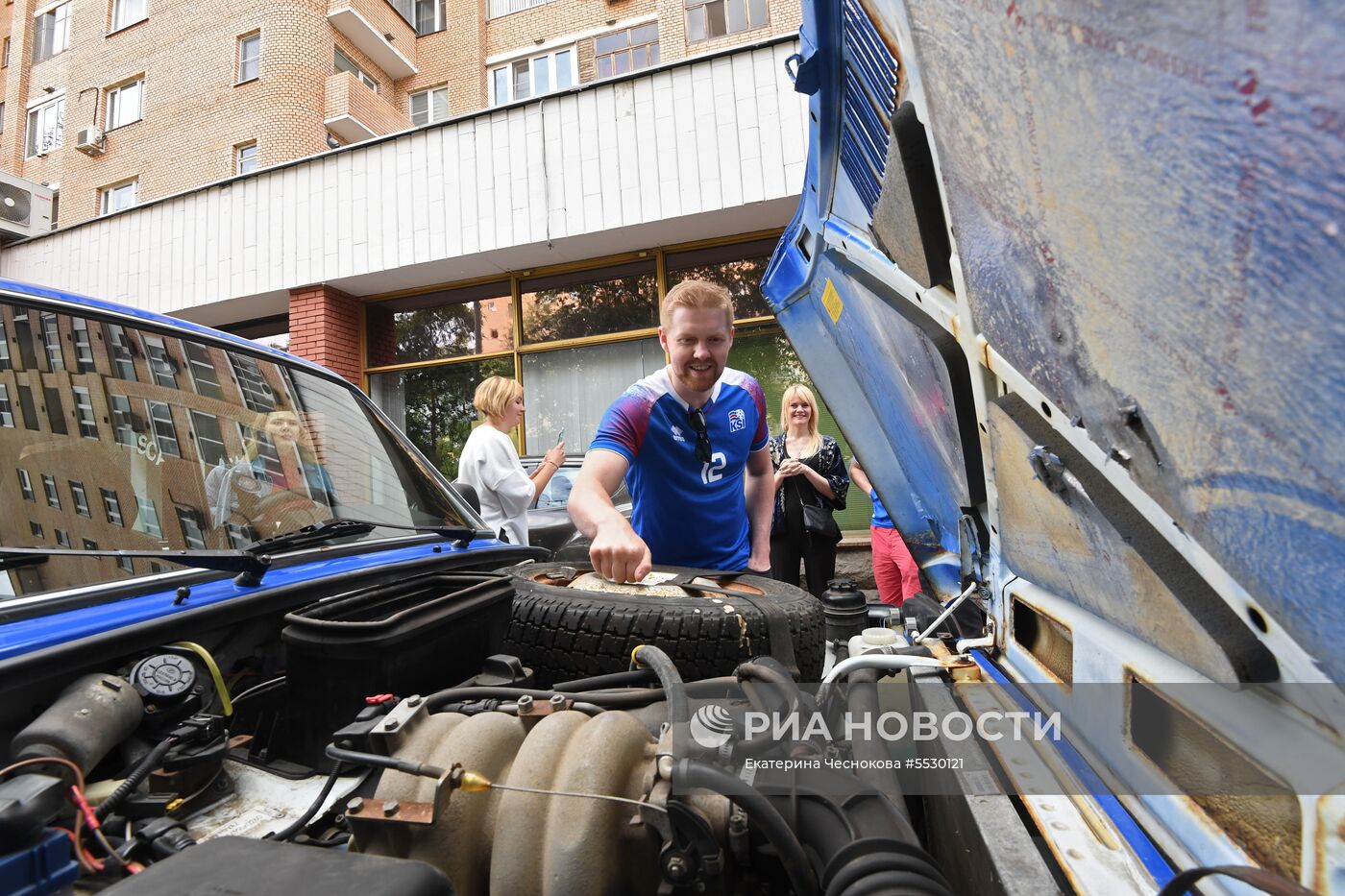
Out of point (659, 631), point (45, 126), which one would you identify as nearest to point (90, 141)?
point (45, 126)

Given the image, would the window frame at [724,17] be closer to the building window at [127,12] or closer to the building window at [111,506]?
the building window at [127,12]

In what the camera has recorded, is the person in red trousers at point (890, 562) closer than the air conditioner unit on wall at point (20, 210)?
Yes

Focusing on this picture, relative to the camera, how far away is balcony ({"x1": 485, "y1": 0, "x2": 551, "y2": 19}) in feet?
57.7

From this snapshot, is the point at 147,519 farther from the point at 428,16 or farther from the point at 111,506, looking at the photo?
the point at 428,16

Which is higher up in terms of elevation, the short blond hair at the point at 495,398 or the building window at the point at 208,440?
the short blond hair at the point at 495,398

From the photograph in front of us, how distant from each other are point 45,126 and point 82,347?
2589cm

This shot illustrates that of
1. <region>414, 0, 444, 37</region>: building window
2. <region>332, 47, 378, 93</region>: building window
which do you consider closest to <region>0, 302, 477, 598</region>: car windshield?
<region>332, 47, 378, 93</region>: building window

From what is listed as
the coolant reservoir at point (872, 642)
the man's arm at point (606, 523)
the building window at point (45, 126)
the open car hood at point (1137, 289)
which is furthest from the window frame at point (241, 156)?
the coolant reservoir at point (872, 642)

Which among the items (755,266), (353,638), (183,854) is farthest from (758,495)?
(755,266)

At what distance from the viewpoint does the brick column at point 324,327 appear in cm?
840

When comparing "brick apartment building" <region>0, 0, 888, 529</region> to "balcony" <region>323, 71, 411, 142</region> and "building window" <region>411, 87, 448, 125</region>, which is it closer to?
"balcony" <region>323, 71, 411, 142</region>

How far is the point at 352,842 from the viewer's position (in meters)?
1.01

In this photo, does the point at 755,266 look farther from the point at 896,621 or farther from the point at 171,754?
the point at 171,754

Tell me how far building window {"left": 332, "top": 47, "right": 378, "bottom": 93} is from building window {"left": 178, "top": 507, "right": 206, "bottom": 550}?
63.2 ft
